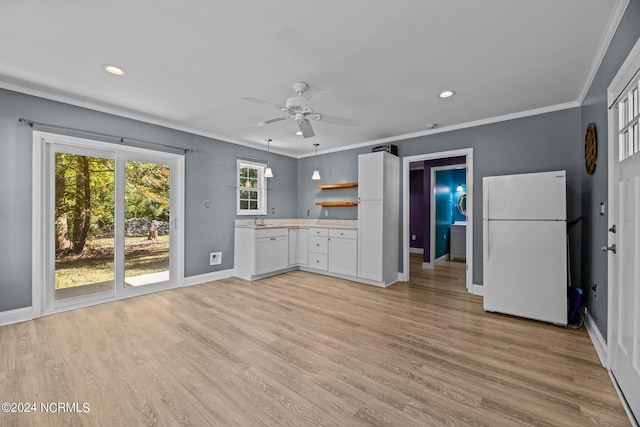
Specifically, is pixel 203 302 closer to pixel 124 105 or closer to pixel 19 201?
pixel 19 201

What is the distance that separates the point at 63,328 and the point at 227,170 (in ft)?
10.0

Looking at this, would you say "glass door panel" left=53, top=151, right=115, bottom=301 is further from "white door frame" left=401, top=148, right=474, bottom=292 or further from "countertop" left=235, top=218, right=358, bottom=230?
"white door frame" left=401, top=148, right=474, bottom=292

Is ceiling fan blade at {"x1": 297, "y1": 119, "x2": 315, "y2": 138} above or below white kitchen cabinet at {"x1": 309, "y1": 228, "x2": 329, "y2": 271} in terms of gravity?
above

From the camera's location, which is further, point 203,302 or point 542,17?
point 203,302

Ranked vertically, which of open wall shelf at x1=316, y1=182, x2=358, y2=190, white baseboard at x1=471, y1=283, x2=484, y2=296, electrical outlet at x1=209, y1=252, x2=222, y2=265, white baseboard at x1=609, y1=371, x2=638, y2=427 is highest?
open wall shelf at x1=316, y1=182, x2=358, y2=190

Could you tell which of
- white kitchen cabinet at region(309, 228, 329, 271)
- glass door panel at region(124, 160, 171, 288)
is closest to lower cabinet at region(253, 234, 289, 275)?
white kitchen cabinet at region(309, 228, 329, 271)

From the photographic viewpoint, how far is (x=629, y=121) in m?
1.69

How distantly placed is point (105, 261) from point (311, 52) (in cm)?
364

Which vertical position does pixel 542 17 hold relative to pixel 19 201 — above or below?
above

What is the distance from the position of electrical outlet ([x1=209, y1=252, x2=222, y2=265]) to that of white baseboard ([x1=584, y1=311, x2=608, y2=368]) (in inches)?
189

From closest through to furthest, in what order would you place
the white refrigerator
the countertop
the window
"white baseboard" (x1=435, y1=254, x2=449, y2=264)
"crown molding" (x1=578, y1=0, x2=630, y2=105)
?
1. "crown molding" (x1=578, y1=0, x2=630, y2=105)
2. the white refrigerator
3. the countertop
4. the window
5. "white baseboard" (x1=435, y1=254, x2=449, y2=264)

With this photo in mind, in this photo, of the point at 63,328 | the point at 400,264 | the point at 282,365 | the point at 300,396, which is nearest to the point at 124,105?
the point at 63,328

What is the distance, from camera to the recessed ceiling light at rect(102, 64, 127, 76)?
8.05 feet

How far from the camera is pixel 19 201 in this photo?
9.48 feet
